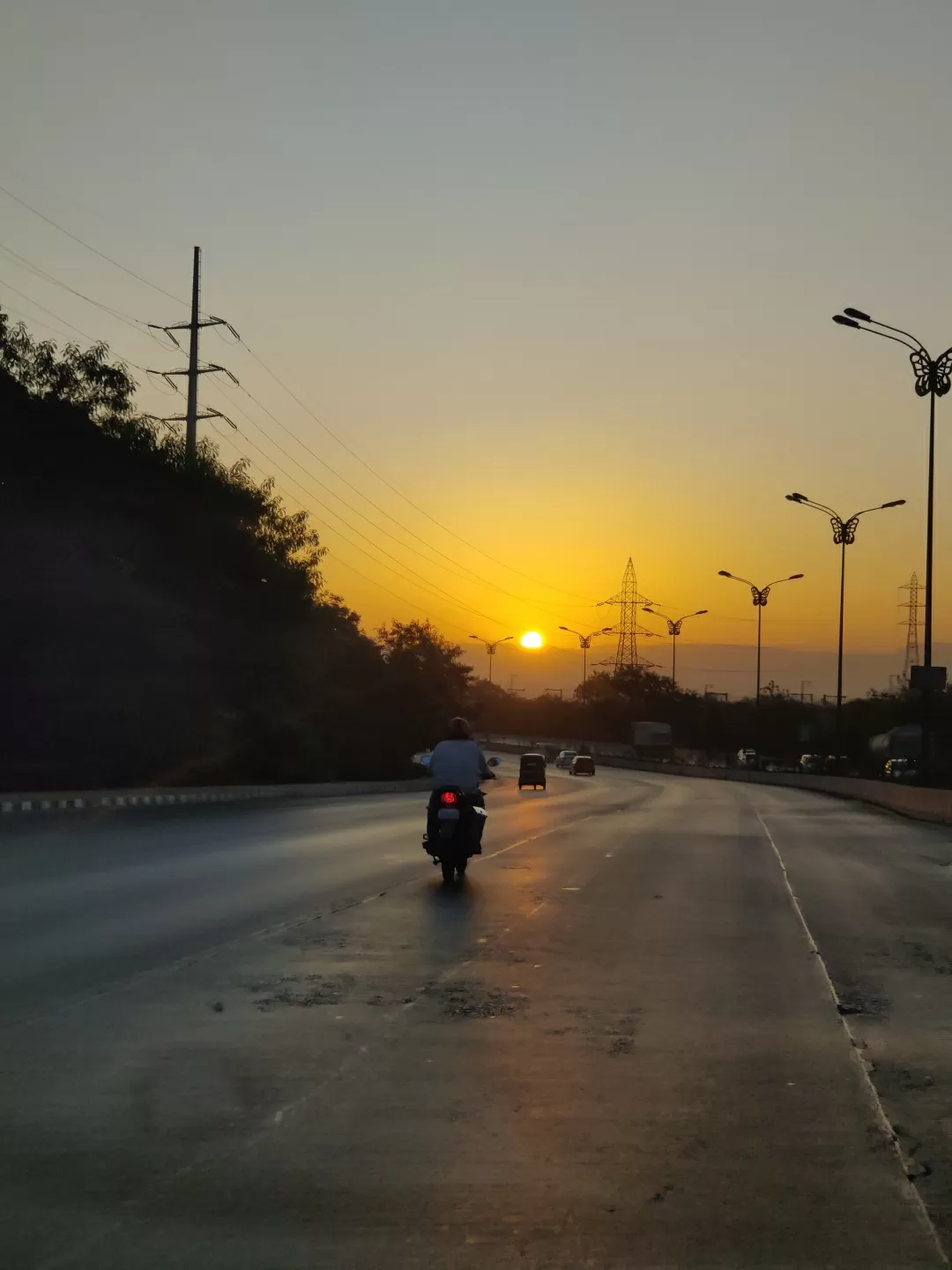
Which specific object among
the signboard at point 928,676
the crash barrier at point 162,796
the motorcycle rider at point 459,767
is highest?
the signboard at point 928,676

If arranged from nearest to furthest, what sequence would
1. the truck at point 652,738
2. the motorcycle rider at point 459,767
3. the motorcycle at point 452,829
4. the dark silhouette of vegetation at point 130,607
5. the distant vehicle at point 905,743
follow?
1. the motorcycle at point 452,829
2. the motorcycle rider at point 459,767
3. the dark silhouette of vegetation at point 130,607
4. the distant vehicle at point 905,743
5. the truck at point 652,738

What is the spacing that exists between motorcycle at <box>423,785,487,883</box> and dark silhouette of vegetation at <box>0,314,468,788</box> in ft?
75.0

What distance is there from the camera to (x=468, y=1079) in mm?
7152

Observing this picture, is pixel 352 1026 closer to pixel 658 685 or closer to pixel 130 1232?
pixel 130 1232

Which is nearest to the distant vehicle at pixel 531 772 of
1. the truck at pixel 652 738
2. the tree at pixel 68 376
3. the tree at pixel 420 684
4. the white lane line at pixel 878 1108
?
the tree at pixel 420 684

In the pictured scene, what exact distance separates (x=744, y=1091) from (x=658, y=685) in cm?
18920

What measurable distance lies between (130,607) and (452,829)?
976 inches

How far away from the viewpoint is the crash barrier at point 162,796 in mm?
33812

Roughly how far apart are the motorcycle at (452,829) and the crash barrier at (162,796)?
716 inches

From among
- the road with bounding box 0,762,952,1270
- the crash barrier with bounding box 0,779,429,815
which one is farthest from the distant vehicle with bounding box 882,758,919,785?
the road with bounding box 0,762,952,1270

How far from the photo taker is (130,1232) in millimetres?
4871

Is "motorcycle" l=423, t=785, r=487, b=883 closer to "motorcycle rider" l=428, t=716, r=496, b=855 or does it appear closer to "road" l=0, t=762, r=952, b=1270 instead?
"motorcycle rider" l=428, t=716, r=496, b=855

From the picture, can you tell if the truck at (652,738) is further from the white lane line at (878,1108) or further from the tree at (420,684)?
the white lane line at (878,1108)

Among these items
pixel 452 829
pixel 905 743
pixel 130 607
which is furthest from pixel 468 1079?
pixel 905 743
